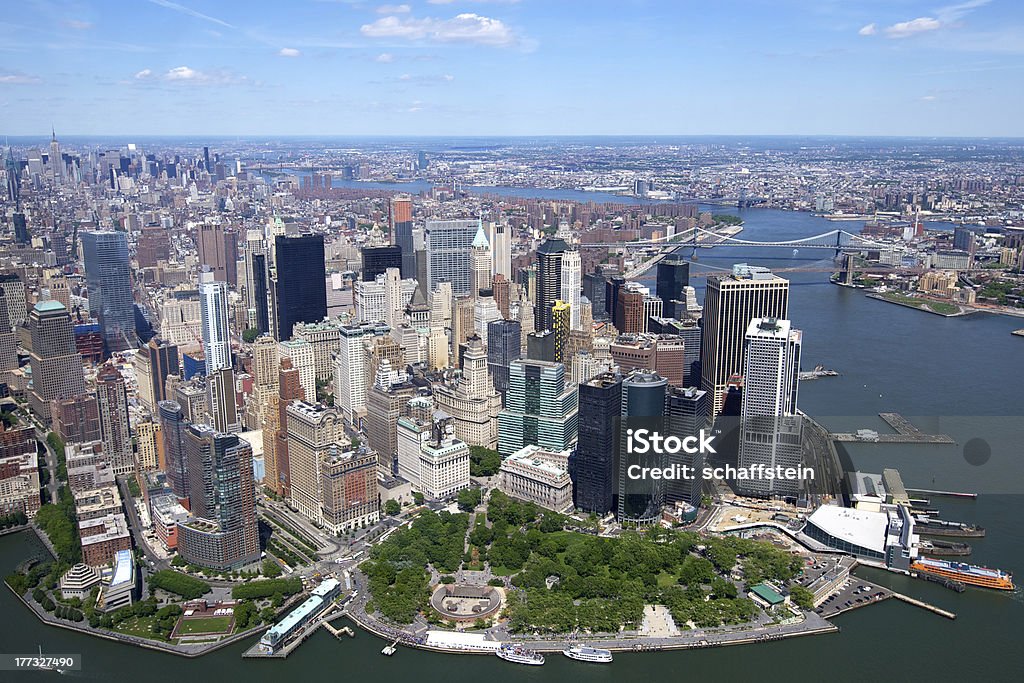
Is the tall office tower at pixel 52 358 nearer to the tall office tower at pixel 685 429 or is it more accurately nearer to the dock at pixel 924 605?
the tall office tower at pixel 685 429

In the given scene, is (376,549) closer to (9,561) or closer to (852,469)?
(9,561)

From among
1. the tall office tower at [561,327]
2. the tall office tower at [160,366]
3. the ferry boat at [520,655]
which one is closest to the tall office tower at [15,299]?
the tall office tower at [160,366]

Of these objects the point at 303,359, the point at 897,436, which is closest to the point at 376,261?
the point at 303,359

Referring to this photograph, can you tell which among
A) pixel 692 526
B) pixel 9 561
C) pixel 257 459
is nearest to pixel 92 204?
pixel 257 459

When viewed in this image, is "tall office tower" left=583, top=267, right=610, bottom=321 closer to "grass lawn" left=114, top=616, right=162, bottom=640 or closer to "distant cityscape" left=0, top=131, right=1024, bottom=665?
"distant cityscape" left=0, top=131, right=1024, bottom=665

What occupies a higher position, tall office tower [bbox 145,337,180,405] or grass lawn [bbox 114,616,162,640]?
tall office tower [bbox 145,337,180,405]

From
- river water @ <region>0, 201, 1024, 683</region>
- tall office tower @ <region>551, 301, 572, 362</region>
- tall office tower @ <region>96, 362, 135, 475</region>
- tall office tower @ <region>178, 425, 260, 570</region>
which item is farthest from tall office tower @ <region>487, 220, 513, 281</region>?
tall office tower @ <region>178, 425, 260, 570</region>
